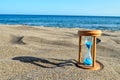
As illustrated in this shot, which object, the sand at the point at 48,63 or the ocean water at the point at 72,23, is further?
the ocean water at the point at 72,23

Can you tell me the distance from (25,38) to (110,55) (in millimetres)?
3095

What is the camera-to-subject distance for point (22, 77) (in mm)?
5957

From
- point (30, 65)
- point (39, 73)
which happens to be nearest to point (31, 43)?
point (30, 65)

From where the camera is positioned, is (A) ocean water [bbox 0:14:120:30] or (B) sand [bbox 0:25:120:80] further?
(A) ocean water [bbox 0:14:120:30]

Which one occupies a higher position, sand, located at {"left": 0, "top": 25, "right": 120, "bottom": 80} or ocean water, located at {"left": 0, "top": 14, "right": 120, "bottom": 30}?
sand, located at {"left": 0, "top": 25, "right": 120, "bottom": 80}

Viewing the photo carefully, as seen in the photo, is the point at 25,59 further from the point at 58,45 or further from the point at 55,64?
the point at 58,45

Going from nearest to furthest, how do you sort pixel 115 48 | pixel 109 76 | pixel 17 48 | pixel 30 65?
pixel 109 76 < pixel 30 65 < pixel 17 48 < pixel 115 48

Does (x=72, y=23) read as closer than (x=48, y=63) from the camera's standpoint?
No

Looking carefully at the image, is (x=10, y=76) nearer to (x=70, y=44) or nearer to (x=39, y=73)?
(x=39, y=73)

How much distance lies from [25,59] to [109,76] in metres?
2.10

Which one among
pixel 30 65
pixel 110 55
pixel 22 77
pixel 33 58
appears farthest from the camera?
pixel 110 55

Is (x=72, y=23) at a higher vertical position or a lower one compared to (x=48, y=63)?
lower

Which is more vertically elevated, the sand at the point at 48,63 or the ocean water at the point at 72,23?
the sand at the point at 48,63

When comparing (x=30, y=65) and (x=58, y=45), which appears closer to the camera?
(x=30, y=65)
